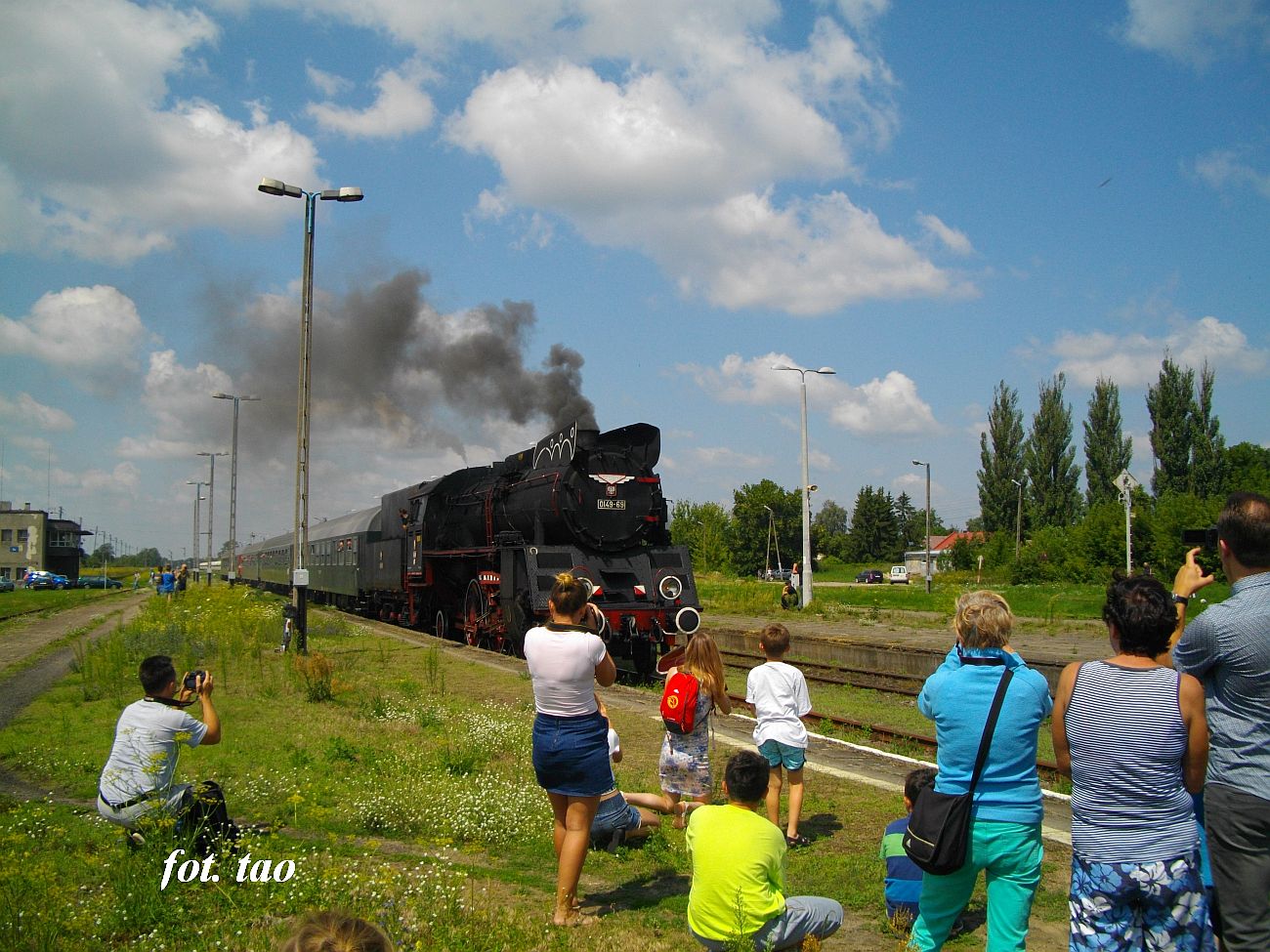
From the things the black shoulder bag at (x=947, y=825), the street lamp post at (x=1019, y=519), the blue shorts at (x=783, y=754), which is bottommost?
the blue shorts at (x=783, y=754)

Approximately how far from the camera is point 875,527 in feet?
344

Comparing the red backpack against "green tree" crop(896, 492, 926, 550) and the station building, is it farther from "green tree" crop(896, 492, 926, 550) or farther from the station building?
"green tree" crop(896, 492, 926, 550)

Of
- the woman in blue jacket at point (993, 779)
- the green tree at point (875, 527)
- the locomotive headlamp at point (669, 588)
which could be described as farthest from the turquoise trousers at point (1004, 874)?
the green tree at point (875, 527)

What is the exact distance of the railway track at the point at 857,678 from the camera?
15434 millimetres

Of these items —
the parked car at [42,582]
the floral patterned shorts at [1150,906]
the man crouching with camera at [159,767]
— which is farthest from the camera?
the parked car at [42,582]

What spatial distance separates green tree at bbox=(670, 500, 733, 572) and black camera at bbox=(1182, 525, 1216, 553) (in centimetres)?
5939

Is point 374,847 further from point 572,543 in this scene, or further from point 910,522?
point 910,522

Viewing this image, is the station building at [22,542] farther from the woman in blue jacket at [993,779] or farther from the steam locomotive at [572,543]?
the woman in blue jacket at [993,779]

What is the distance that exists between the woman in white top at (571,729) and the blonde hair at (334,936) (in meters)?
2.44

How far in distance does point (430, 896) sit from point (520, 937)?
654mm

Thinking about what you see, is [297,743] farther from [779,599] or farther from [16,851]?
[779,599]

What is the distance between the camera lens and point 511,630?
16984mm

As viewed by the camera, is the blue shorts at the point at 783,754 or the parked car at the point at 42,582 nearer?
the blue shorts at the point at 783,754

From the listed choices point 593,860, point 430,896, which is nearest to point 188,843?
point 430,896
